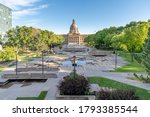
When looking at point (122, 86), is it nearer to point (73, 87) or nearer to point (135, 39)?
point (73, 87)

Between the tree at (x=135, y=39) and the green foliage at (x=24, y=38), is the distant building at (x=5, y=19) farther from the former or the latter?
the tree at (x=135, y=39)

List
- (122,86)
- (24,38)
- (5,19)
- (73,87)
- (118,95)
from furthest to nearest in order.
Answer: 1. (5,19)
2. (24,38)
3. (122,86)
4. (73,87)
5. (118,95)

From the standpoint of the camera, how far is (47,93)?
21.3 m

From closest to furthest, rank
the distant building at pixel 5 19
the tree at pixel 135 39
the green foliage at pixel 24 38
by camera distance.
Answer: the tree at pixel 135 39
the green foliage at pixel 24 38
the distant building at pixel 5 19

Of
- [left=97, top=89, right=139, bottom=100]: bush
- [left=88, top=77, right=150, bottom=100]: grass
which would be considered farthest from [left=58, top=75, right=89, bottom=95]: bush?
[left=97, top=89, right=139, bottom=100]: bush

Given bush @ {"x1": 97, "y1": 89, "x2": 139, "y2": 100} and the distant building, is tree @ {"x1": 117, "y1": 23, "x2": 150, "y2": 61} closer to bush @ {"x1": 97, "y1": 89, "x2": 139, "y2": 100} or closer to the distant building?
bush @ {"x1": 97, "y1": 89, "x2": 139, "y2": 100}

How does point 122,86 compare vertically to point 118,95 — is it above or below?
below

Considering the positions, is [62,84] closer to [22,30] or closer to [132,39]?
[132,39]

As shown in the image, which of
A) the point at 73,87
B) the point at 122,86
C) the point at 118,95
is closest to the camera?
the point at 118,95

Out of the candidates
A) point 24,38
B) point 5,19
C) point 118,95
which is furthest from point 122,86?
point 5,19

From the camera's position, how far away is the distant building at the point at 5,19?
10956 centimetres

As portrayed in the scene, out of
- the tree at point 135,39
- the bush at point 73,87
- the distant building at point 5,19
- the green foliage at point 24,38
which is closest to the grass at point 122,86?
the bush at point 73,87

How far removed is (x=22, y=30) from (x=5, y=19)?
4055cm

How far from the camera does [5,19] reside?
115m
